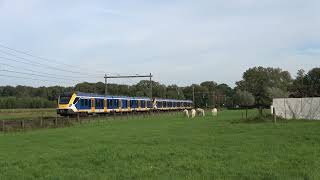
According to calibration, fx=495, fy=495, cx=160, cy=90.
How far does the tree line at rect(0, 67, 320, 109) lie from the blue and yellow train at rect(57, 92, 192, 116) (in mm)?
22596

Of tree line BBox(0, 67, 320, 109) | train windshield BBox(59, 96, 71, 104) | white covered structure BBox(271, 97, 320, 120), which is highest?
tree line BBox(0, 67, 320, 109)

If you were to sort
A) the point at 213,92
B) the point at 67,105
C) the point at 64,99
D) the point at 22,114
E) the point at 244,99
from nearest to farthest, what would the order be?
the point at 67,105, the point at 64,99, the point at 22,114, the point at 244,99, the point at 213,92

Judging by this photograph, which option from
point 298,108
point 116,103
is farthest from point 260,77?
point 298,108

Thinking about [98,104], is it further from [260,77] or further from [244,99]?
[260,77]

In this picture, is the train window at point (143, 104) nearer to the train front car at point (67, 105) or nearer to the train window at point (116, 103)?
the train window at point (116, 103)

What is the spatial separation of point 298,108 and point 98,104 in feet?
89.5

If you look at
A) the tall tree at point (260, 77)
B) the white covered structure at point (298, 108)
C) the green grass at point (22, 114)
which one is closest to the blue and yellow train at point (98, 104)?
the green grass at point (22, 114)

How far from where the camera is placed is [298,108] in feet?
147

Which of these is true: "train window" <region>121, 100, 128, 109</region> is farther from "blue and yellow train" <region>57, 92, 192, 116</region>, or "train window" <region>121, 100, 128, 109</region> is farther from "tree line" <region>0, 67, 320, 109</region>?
"tree line" <region>0, 67, 320, 109</region>

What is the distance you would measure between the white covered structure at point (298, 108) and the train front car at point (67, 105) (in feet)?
73.8

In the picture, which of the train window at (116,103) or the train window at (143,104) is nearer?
the train window at (116,103)

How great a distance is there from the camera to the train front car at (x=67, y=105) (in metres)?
55.2

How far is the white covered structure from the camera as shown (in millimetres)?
43375

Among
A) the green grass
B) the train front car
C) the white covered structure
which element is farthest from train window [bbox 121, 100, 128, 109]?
the white covered structure
